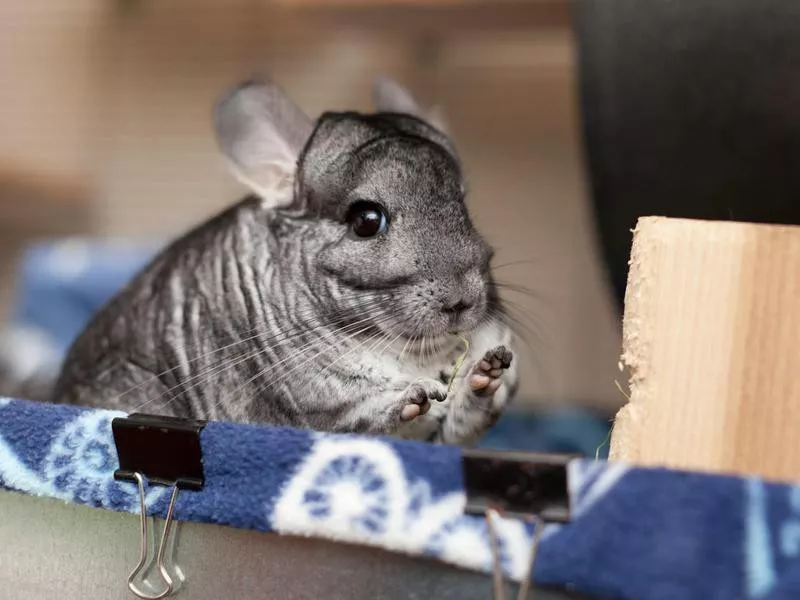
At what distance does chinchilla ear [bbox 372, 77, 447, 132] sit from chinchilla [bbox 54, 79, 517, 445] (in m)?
0.09

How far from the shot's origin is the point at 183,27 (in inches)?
105

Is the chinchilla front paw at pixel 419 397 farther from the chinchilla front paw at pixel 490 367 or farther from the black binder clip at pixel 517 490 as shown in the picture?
the black binder clip at pixel 517 490

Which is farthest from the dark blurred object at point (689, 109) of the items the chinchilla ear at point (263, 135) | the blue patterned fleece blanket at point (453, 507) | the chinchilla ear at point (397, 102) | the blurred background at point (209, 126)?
the blurred background at point (209, 126)

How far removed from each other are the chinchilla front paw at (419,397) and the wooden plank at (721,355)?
0.22 metres

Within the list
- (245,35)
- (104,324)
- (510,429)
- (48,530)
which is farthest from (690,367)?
(245,35)

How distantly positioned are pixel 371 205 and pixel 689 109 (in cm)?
51

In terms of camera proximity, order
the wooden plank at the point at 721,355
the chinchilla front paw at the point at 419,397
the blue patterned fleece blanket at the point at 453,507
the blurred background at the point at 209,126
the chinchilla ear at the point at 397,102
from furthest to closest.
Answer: the blurred background at the point at 209,126, the chinchilla ear at the point at 397,102, the chinchilla front paw at the point at 419,397, the wooden plank at the point at 721,355, the blue patterned fleece blanket at the point at 453,507

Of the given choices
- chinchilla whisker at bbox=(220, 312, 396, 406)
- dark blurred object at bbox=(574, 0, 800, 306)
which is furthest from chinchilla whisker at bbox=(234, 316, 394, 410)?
dark blurred object at bbox=(574, 0, 800, 306)

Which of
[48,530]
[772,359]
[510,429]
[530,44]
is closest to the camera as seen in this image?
[772,359]

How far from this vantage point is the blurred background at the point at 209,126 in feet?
8.10

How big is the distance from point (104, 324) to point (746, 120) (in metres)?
0.92

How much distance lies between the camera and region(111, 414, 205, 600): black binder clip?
670 mm

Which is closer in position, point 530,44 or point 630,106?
point 630,106

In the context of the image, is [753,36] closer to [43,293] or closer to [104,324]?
[104,324]
